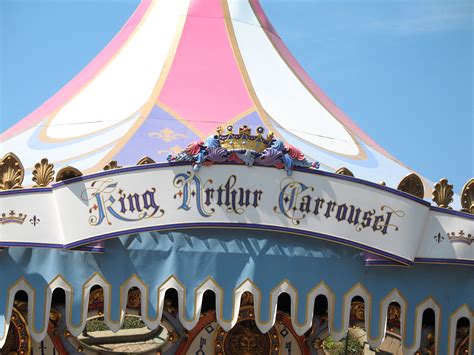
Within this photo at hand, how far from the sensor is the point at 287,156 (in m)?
7.08

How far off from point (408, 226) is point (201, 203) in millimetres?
1533

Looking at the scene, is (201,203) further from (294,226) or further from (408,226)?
(408,226)

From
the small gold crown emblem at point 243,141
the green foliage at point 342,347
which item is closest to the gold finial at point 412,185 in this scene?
the small gold crown emblem at point 243,141

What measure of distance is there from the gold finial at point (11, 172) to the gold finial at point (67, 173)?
0.98 feet

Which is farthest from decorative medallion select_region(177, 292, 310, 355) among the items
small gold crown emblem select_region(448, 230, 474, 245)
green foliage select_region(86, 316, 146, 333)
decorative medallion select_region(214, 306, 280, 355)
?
green foliage select_region(86, 316, 146, 333)

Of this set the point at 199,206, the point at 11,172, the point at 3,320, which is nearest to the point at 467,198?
the point at 199,206

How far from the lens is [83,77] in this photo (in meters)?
9.12

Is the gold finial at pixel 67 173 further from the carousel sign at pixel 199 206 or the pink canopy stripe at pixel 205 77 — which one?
the pink canopy stripe at pixel 205 77

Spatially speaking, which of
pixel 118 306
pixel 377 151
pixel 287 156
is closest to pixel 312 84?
pixel 377 151

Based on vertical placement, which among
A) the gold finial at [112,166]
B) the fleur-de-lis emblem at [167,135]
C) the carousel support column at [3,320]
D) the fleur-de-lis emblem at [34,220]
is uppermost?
the fleur-de-lis emblem at [167,135]

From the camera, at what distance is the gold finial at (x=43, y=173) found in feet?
23.5

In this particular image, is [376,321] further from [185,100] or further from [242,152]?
[185,100]

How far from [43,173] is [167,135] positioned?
47.2 inches

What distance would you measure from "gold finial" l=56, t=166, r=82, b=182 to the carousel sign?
7 cm
